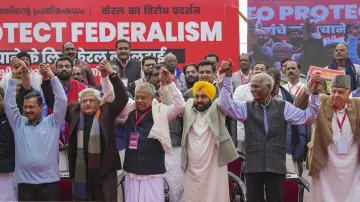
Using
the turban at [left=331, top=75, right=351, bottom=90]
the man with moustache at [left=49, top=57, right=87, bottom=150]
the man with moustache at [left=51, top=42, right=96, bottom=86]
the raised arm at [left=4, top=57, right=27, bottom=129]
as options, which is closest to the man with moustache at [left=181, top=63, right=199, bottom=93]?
the man with moustache at [left=49, top=57, right=87, bottom=150]

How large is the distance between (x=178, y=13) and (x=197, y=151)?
4.73 meters

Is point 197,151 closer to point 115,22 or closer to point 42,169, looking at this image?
point 42,169

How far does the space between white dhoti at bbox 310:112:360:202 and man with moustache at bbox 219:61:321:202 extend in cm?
51

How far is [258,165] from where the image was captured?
947 cm

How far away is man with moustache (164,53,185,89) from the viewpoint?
1219 centimetres

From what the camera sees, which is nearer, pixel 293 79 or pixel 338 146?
pixel 338 146

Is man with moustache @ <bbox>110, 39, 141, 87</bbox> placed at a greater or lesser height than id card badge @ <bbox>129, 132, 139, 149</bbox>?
greater

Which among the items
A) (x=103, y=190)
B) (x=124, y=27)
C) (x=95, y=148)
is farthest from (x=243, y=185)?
(x=124, y=27)

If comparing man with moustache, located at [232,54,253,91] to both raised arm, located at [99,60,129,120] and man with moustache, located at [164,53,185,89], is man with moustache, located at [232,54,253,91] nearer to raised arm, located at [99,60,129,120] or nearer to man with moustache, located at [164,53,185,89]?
man with moustache, located at [164,53,185,89]

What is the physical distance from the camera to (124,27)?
548 inches

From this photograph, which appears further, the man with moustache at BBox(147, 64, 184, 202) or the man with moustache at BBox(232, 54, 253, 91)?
the man with moustache at BBox(232, 54, 253, 91)

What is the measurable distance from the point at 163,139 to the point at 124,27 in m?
4.90

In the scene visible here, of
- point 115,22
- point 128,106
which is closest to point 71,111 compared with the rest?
point 128,106

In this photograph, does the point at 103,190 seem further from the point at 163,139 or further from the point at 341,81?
the point at 341,81
